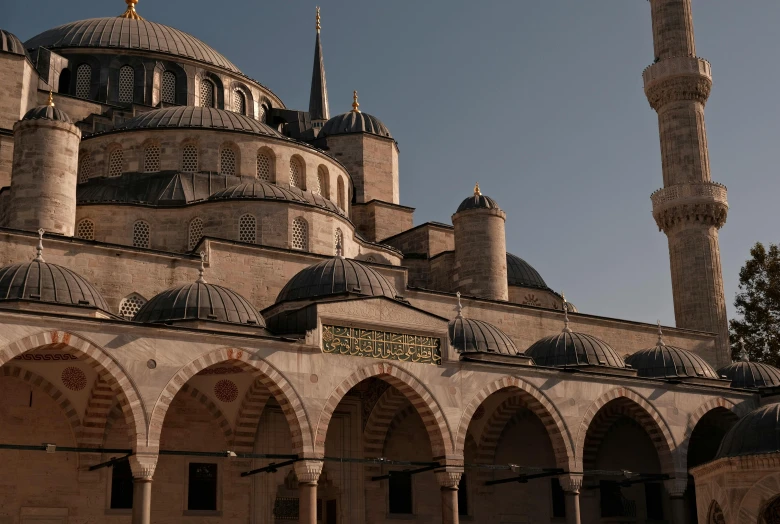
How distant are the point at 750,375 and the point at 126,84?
15.8 metres

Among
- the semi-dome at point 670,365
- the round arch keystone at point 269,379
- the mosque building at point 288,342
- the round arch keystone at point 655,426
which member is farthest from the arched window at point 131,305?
the semi-dome at point 670,365

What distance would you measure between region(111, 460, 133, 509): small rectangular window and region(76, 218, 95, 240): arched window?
4967mm

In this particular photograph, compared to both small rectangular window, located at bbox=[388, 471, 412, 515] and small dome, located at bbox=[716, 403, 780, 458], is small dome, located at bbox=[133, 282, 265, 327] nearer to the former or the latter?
small rectangular window, located at bbox=[388, 471, 412, 515]

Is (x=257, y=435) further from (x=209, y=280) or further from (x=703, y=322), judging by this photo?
(x=703, y=322)

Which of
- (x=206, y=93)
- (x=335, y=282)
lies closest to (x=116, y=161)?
(x=206, y=93)

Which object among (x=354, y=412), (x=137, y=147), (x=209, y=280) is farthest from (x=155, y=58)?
(x=354, y=412)

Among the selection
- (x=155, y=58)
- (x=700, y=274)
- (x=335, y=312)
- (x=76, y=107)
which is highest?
(x=155, y=58)

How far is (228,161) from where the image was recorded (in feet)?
70.7

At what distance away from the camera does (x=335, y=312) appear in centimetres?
1584

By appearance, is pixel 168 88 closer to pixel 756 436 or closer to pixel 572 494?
pixel 572 494

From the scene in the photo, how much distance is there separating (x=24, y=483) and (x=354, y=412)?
5.66 m

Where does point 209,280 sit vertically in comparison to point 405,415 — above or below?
above

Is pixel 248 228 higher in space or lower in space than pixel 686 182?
lower

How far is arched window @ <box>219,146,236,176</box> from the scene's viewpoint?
21.5 m
